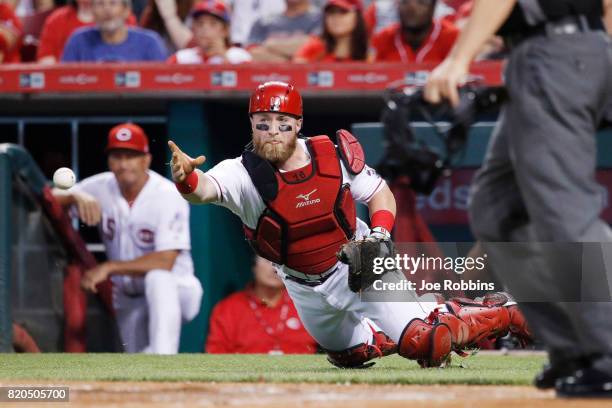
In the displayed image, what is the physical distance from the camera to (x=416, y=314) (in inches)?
216

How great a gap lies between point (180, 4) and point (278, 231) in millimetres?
4685

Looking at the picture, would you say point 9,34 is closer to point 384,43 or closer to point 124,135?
point 124,135

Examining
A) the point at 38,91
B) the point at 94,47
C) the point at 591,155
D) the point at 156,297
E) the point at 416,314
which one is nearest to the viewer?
the point at 591,155

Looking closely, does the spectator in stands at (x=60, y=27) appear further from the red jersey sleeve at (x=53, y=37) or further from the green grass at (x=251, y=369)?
the green grass at (x=251, y=369)

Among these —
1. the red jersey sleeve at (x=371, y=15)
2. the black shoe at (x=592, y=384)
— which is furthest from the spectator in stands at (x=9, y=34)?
the black shoe at (x=592, y=384)

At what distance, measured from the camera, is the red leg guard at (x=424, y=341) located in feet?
17.6

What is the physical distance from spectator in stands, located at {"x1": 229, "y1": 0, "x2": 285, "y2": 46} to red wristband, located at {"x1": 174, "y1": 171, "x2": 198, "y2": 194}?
15.7 feet

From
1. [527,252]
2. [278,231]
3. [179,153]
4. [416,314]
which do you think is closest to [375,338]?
[416,314]

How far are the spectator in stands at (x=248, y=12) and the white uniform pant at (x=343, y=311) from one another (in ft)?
14.2

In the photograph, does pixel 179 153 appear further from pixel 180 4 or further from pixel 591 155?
pixel 180 4

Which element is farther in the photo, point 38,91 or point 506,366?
point 38,91

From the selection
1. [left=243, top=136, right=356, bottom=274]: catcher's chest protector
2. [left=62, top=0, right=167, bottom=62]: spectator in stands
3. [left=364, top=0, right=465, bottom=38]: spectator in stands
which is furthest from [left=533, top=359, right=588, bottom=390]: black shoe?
[left=364, top=0, right=465, bottom=38]: spectator in stands

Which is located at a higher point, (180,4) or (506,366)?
(180,4)
